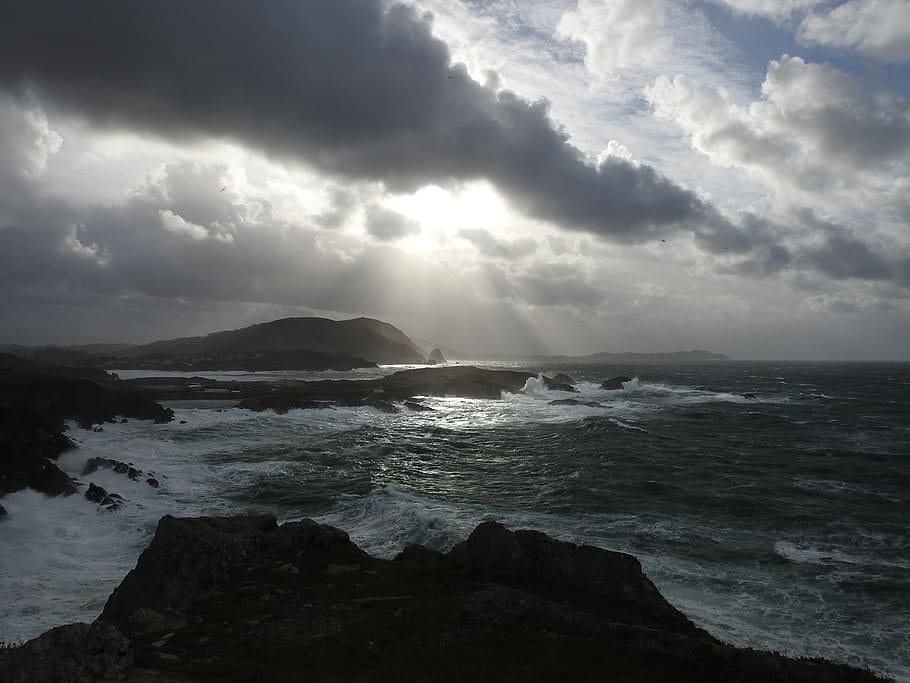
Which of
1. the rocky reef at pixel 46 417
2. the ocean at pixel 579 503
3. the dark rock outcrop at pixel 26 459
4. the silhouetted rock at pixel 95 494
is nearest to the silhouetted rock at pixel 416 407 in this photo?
the ocean at pixel 579 503

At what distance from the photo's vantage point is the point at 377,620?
13172mm

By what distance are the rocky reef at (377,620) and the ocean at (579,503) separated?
4579 mm

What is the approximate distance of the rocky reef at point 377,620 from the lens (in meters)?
10.4

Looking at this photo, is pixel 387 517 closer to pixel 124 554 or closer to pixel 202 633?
pixel 124 554

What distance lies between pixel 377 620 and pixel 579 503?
20.0 metres

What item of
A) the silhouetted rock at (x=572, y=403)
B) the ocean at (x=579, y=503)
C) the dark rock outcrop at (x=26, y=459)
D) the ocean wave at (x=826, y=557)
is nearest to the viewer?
the ocean at (x=579, y=503)

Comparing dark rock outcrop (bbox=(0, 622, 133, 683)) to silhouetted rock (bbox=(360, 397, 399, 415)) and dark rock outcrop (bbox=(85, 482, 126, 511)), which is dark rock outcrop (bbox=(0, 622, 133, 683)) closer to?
dark rock outcrop (bbox=(85, 482, 126, 511))

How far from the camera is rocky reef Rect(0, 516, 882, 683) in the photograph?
10.4m

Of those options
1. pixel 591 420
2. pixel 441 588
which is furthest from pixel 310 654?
pixel 591 420

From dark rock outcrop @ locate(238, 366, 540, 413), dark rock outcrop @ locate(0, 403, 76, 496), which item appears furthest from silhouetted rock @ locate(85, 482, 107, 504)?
dark rock outcrop @ locate(238, 366, 540, 413)

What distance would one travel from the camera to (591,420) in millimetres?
65500

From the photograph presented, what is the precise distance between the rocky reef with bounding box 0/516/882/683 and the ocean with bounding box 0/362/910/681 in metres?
4.58

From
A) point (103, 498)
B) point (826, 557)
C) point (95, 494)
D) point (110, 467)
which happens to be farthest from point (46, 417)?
point (826, 557)

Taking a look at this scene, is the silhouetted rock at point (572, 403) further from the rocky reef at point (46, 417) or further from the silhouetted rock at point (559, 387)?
the rocky reef at point (46, 417)
